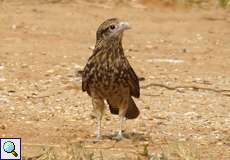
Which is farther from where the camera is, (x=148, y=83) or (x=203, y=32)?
(x=203, y=32)

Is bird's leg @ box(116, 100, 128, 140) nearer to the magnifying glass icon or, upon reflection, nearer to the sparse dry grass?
the sparse dry grass

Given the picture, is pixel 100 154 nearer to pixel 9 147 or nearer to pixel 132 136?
pixel 9 147

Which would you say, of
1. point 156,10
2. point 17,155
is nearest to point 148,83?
point 17,155

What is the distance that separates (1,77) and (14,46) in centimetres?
261

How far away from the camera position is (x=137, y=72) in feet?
36.9

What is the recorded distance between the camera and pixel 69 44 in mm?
13711

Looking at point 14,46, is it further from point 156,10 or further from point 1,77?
point 156,10

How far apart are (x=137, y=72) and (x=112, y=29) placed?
4.04 metres

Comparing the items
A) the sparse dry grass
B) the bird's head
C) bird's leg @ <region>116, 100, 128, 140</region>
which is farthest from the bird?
the sparse dry grass

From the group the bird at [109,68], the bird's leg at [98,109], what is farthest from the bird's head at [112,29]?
the bird's leg at [98,109]

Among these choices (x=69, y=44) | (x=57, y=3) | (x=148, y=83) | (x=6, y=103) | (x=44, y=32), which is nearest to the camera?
(x=6, y=103)

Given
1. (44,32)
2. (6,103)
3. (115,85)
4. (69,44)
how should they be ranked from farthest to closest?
(44,32) → (69,44) → (6,103) → (115,85)

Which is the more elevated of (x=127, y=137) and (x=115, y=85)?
(x=115, y=85)

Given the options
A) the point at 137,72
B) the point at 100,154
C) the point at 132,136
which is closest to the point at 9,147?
the point at 100,154
